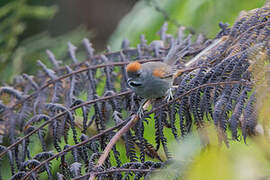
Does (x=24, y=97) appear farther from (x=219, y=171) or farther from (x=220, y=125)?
(x=219, y=171)

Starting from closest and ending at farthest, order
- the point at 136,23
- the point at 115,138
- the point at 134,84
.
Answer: the point at 115,138 → the point at 134,84 → the point at 136,23

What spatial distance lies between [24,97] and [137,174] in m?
1.08

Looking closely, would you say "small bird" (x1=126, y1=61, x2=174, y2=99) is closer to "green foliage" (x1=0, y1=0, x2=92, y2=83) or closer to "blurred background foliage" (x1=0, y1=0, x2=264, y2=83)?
"blurred background foliage" (x1=0, y1=0, x2=264, y2=83)

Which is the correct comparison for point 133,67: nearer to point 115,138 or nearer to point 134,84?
point 134,84

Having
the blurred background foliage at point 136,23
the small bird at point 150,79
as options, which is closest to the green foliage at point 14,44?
the blurred background foliage at point 136,23

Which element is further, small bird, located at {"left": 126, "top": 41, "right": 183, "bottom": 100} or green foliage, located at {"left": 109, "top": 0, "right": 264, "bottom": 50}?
green foliage, located at {"left": 109, "top": 0, "right": 264, "bottom": 50}

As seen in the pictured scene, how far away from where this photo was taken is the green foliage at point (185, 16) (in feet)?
9.73

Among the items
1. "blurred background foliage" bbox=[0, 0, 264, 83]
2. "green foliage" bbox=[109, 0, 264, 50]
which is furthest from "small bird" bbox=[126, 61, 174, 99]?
"green foliage" bbox=[109, 0, 264, 50]

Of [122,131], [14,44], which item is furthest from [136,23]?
[122,131]

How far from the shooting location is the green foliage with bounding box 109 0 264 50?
2.96m

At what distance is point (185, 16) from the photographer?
3293 millimetres

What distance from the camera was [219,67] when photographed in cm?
127

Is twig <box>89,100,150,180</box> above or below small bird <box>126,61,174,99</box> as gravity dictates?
below

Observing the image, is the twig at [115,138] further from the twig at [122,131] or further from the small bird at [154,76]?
the small bird at [154,76]
